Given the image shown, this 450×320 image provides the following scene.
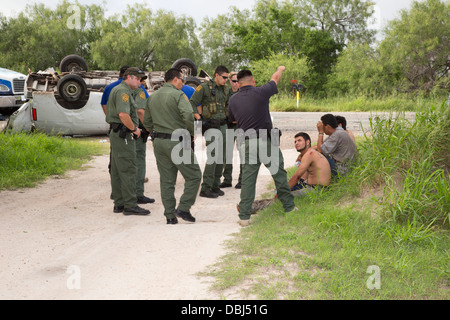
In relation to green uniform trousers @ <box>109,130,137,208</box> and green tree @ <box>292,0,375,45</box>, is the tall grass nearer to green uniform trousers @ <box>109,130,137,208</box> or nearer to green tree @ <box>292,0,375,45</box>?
green uniform trousers @ <box>109,130,137,208</box>

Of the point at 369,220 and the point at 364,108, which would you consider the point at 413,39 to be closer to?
the point at 364,108

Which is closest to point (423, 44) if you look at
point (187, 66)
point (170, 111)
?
point (187, 66)

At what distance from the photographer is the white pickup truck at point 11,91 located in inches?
543

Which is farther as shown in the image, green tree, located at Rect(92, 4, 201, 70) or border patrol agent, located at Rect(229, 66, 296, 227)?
green tree, located at Rect(92, 4, 201, 70)

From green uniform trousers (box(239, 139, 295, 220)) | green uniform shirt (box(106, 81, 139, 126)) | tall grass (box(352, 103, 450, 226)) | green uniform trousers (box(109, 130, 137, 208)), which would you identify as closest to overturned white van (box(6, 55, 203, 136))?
Answer: green uniform trousers (box(109, 130, 137, 208))

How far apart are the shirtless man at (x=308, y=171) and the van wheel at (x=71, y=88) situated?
27.7 ft

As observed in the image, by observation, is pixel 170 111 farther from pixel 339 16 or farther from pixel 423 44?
pixel 339 16

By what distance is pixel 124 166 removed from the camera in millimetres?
6086

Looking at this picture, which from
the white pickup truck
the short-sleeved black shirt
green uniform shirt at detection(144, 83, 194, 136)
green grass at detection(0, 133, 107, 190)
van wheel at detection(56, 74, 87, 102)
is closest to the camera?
the short-sleeved black shirt

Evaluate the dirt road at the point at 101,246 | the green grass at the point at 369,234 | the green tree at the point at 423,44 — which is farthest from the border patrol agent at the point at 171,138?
the green tree at the point at 423,44

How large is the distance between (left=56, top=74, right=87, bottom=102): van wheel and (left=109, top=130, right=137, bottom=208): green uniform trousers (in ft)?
24.7

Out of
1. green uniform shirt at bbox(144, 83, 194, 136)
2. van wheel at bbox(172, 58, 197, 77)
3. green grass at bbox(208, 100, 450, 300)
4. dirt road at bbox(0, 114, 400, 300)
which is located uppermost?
van wheel at bbox(172, 58, 197, 77)

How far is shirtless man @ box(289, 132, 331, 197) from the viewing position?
6035mm
